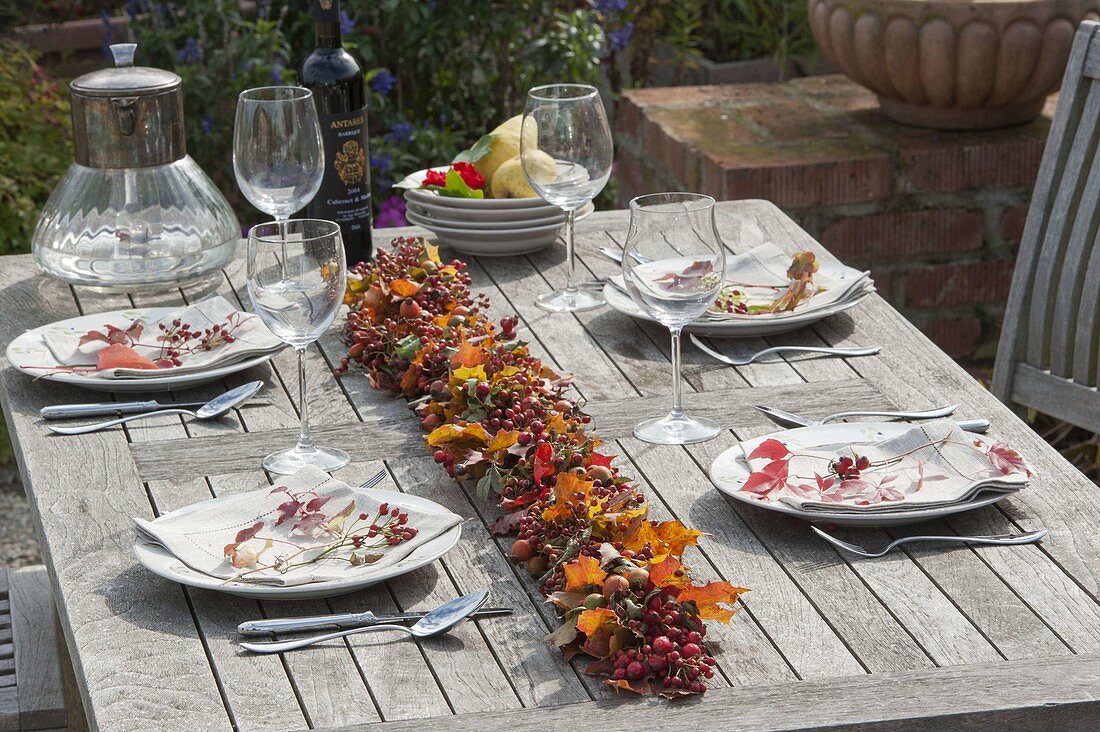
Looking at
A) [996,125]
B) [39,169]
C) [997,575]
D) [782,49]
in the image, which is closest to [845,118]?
[996,125]

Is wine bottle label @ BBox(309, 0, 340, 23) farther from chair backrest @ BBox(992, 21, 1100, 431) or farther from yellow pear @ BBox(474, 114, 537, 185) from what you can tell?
chair backrest @ BBox(992, 21, 1100, 431)

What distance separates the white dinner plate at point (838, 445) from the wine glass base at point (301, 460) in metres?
0.40

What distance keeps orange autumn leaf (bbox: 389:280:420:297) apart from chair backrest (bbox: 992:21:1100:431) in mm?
1037

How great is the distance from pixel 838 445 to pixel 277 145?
32.7 inches

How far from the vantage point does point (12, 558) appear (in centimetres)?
328

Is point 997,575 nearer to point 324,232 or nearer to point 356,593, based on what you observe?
point 356,593

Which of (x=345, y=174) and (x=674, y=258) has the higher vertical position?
(x=674, y=258)

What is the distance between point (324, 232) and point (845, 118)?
218cm

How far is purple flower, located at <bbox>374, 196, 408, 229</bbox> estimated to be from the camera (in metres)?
3.76

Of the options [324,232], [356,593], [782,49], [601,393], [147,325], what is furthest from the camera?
[782,49]

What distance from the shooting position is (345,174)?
6.73 feet

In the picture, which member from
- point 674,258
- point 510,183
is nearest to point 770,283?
point 510,183

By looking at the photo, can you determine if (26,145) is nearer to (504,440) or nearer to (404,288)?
(404,288)

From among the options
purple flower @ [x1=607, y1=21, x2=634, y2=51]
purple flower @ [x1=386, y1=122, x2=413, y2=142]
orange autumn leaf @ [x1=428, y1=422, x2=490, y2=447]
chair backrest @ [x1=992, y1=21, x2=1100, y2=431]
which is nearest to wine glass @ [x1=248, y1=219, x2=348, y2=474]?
orange autumn leaf @ [x1=428, y1=422, x2=490, y2=447]
